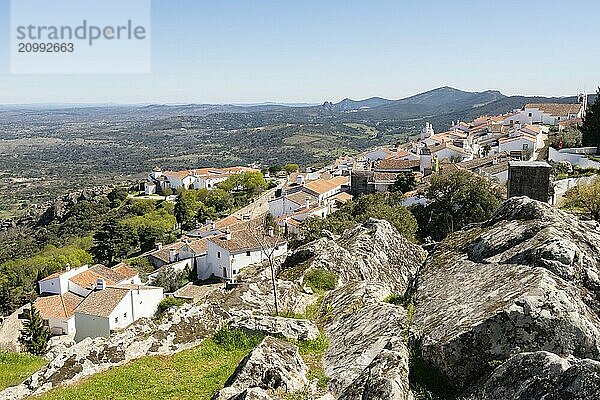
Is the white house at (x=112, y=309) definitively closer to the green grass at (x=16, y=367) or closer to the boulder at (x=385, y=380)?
the green grass at (x=16, y=367)

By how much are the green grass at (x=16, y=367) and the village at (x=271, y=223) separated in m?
6.41

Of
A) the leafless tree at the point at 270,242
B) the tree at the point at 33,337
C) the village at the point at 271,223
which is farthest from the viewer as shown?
the village at the point at 271,223

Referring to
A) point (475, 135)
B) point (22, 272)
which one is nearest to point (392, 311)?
point (22, 272)

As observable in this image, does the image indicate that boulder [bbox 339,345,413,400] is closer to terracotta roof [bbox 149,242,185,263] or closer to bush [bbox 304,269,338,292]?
bush [bbox 304,269,338,292]

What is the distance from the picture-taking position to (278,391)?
7344 millimetres

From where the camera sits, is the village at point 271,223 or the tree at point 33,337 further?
the village at point 271,223

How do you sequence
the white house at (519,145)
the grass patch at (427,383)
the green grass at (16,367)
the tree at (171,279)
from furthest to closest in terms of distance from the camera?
the white house at (519,145)
the tree at (171,279)
the green grass at (16,367)
the grass patch at (427,383)

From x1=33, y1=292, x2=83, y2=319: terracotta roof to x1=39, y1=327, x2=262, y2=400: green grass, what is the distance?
31333 millimetres

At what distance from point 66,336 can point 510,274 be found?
3677 centimetres

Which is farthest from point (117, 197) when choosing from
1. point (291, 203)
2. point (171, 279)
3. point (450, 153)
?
point (450, 153)

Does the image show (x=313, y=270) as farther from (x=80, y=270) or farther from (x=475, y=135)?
(x=475, y=135)

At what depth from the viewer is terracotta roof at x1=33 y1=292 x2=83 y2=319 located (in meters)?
38.5

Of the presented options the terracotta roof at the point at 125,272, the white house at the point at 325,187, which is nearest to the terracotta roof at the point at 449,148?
the white house at the point at 325,187

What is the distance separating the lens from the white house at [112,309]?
33375mm
